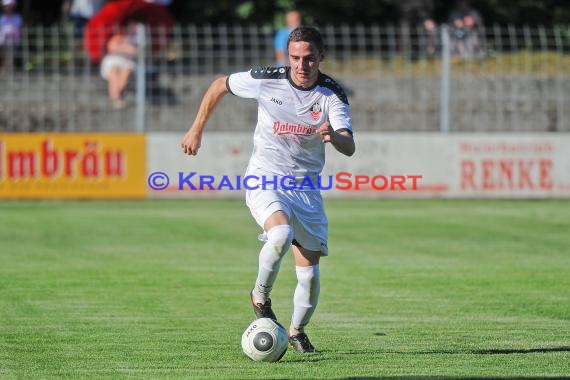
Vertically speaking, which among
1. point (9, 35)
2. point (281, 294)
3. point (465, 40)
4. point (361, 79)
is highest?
point (9, 35)

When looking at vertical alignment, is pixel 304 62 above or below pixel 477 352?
above

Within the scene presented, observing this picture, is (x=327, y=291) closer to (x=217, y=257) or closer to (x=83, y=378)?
(x=217, y=257)

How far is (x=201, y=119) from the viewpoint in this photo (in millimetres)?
8625

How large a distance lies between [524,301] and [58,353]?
4.49m

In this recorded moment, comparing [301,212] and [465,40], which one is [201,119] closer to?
[301,212]

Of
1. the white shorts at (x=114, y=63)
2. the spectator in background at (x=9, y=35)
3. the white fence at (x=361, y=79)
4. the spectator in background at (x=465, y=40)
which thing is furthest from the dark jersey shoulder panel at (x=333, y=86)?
the spectator in background at (x=9, y=35)

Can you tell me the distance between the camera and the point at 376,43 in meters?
23.0

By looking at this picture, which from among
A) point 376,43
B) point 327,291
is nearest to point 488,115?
point 376,43

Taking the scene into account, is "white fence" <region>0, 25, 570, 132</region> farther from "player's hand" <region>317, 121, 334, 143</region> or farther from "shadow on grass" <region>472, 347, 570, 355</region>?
"player's hand" <region>317, 121, 334, 143</region>

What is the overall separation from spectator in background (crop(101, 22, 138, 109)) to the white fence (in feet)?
0.73

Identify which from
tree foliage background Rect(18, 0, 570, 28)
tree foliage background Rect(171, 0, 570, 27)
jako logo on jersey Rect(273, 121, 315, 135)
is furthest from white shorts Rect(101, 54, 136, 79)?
jako logo on jersey Rect(273, 121, 315, 135)

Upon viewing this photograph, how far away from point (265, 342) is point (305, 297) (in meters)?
0.72

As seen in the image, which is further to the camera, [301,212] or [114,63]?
[114,63]
